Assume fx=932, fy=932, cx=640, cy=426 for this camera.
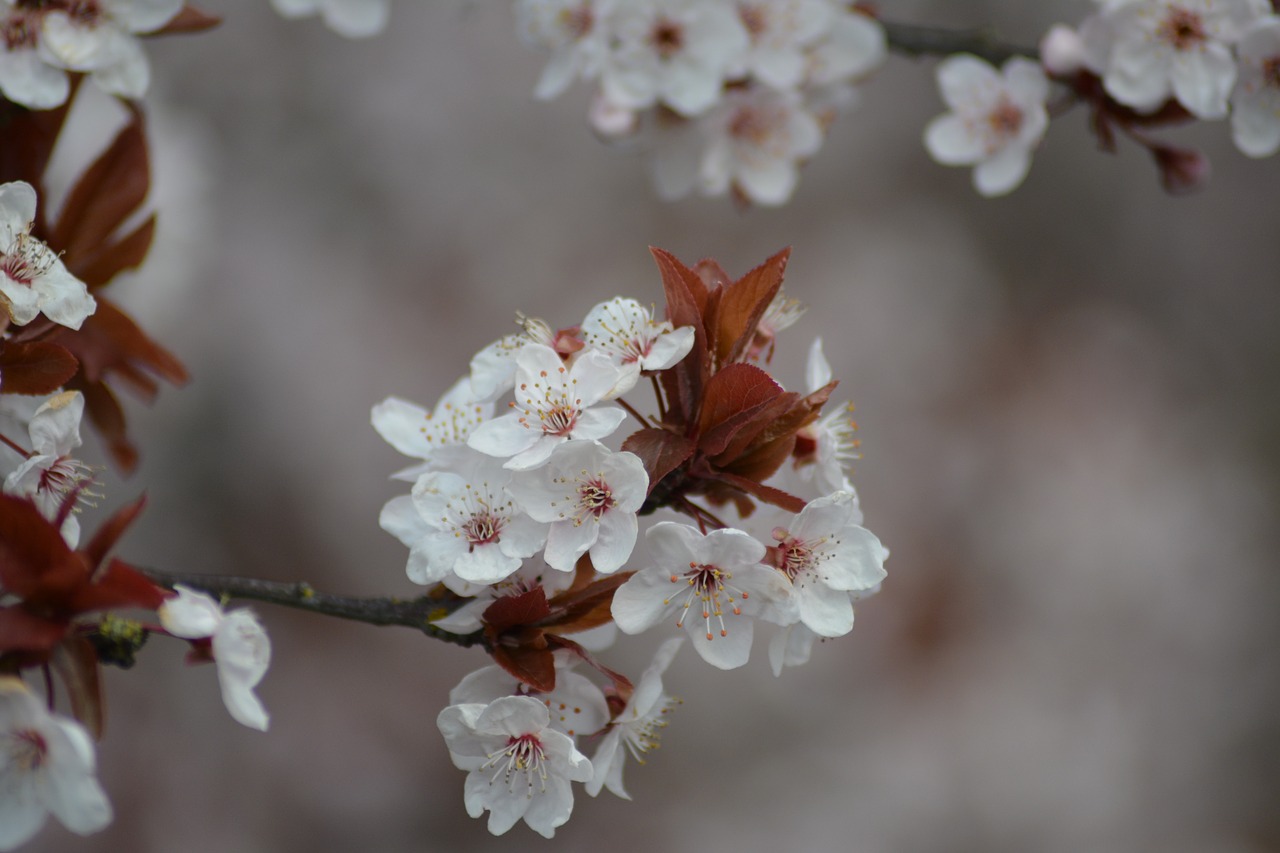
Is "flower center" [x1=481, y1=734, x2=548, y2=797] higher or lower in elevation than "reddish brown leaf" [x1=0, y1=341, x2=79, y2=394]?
lower

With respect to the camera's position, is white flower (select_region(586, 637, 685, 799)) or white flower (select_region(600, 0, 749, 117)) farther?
white flower (select_region(600, 0, 749, 117))

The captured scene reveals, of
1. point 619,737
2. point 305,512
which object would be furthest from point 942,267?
point 619,737

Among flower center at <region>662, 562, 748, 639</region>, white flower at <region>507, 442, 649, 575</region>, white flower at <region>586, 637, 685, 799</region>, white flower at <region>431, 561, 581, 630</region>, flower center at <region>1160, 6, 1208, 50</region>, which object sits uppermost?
flower center at <region>1160, 6, 1208, 50</region>

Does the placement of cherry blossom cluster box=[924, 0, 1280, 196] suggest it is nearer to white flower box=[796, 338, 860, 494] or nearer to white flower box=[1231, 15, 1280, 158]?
white flower box=[1231, 15, 1280, 158]

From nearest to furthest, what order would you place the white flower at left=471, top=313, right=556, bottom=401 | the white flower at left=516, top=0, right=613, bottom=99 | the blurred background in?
the white flower at left=471, top=313, right=556, bottom=401, the white flower at left=516, top=0, right=613, bottom=99, the blurred background

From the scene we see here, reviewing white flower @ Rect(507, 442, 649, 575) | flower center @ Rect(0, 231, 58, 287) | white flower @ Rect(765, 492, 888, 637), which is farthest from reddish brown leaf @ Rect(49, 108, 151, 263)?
white flower @ Rect(765, 492, 888, 637)

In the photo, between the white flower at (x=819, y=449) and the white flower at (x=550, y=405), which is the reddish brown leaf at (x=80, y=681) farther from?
the white flower at (x=819, y=449)

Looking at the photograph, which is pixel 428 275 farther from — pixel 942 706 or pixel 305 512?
pixel 942 706
